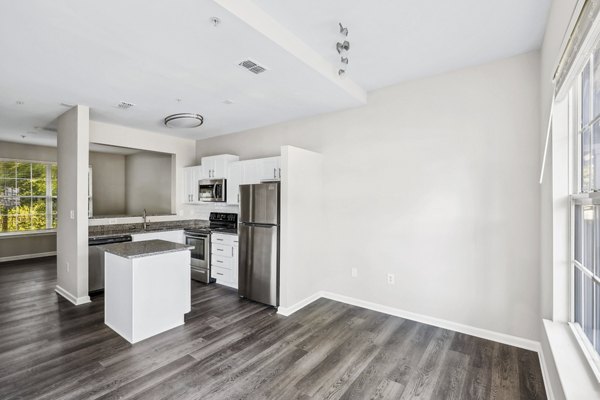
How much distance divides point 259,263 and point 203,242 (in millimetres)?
1397

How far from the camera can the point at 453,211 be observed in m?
3.12

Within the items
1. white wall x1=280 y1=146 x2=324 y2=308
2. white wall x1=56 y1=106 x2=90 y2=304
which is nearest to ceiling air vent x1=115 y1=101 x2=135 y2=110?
white wall x1=56 y1=106 x2=90 y2=304

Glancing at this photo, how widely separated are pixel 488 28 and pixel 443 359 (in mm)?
2830

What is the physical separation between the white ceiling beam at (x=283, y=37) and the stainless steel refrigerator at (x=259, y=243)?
1.48 metres

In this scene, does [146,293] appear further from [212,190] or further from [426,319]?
[426,319]

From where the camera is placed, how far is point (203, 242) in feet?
15.9

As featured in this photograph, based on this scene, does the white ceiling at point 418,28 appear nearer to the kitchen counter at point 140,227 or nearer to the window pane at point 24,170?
the kitchen counter at point 140,227

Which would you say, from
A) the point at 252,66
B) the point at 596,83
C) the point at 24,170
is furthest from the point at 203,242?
the point at 24,170

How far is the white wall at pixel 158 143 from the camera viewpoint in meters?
4.80

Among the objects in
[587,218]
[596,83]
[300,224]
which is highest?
[596,83]

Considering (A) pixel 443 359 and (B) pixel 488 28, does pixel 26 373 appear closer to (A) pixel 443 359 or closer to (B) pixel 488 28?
(A) pixel 443 359

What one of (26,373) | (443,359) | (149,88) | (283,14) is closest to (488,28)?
(283,14)

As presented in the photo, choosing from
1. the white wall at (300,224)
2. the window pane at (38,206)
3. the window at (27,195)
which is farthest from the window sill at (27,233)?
the white wall at (300,224)

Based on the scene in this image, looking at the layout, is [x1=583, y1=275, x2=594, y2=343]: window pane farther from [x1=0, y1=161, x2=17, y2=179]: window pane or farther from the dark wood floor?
[x1=0, y1=161, x2=17, y2=179]: window pane
